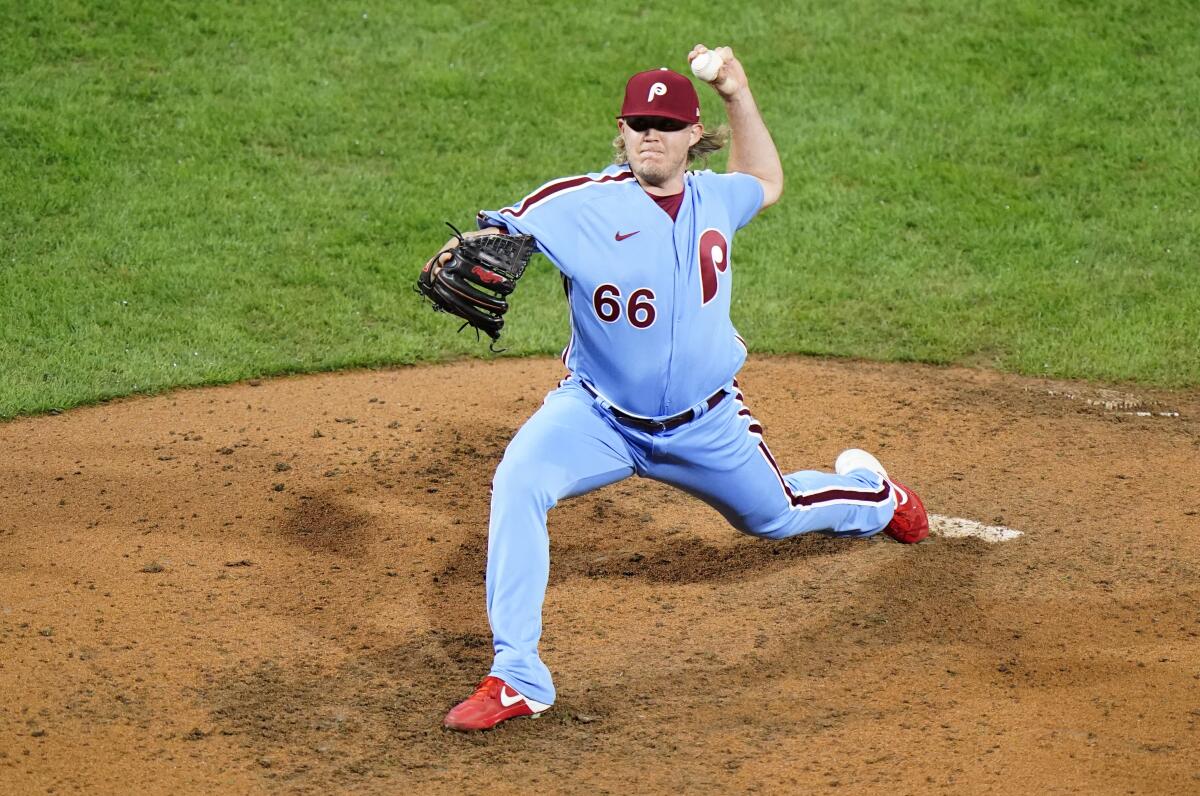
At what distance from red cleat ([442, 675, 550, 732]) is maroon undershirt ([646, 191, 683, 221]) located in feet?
5.16

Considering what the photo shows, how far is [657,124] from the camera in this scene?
472 centimetres

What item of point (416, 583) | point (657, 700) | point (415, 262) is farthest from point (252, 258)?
point (657, 700)

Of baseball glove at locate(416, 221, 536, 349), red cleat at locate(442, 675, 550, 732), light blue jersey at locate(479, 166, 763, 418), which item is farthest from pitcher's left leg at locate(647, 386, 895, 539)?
red cleat at locate(442, 675, 550, 732)

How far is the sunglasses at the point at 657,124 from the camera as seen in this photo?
470 cm

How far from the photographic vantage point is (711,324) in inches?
187

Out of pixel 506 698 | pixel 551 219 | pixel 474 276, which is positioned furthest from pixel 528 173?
pixel 506 698

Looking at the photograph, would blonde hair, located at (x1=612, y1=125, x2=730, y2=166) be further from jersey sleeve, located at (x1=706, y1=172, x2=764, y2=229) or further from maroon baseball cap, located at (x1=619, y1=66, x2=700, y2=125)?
maroon baseball cap, located at (x1=619, y1=66, x2=700, y2=125)

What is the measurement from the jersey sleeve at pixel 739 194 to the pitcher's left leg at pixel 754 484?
2.05 ft

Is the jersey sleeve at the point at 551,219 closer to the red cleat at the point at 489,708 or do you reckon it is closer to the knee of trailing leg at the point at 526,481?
the knee of trailing leg at the point at 526,481

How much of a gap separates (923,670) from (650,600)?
3.59 feet

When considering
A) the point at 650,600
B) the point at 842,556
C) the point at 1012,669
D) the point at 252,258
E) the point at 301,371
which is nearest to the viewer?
the point at 1012,669

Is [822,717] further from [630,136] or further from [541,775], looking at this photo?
[630,136]

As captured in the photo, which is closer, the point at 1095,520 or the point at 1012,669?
the point at 1012,669

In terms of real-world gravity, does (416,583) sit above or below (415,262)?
below
